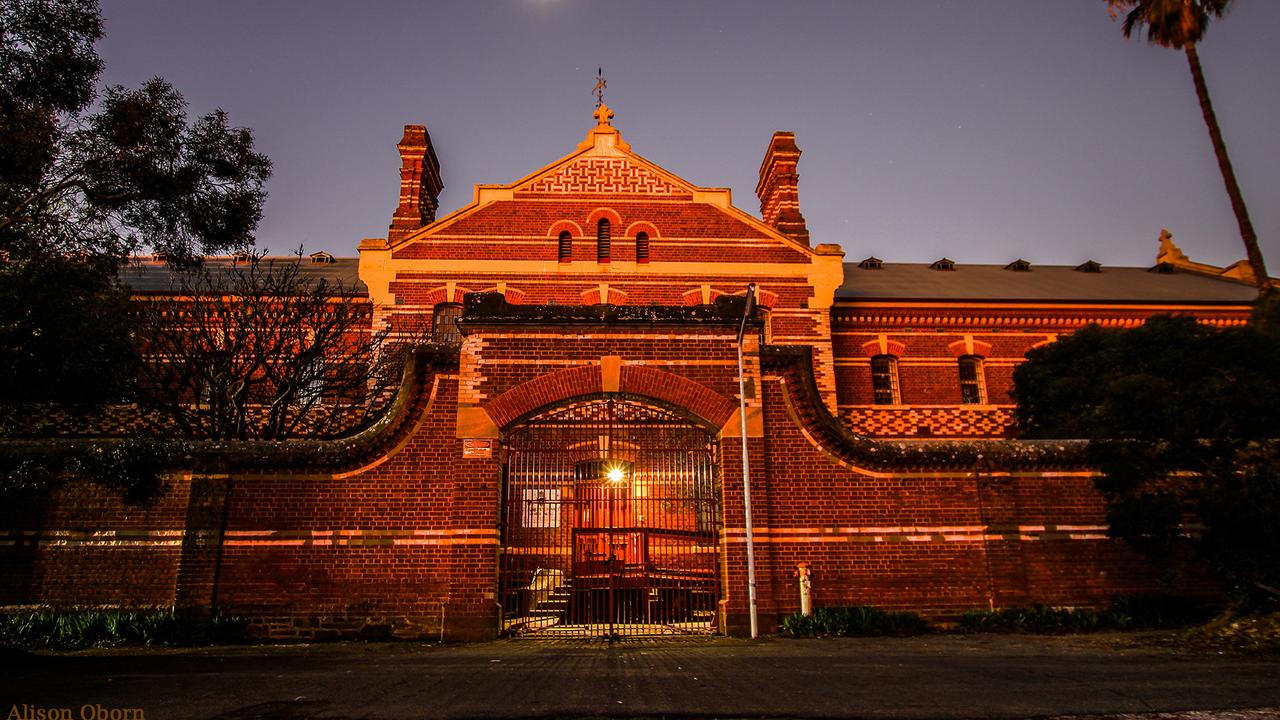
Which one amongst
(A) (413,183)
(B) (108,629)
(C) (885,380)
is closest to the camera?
(B) (108,629)

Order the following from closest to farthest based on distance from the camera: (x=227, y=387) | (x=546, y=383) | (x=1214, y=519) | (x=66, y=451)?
(x=1214, y=519)
(x=66, y=451)
(x=546, y=383)
(x=227, y=387)

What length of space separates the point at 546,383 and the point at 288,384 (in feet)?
32.1

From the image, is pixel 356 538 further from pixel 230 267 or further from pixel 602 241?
pixel 230 267

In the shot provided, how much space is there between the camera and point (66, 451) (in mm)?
10070

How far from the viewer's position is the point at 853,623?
1023cm

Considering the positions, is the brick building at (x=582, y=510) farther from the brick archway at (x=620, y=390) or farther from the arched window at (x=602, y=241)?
the arched window at (x=602, y=241)

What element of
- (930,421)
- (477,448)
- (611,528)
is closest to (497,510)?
(477,448)

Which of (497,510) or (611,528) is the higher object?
(497,510)

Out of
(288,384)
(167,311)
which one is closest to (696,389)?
(288,384)

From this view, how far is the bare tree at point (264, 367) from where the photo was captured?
56.2ft

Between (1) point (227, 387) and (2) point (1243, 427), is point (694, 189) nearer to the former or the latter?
(1) point (227, 387)

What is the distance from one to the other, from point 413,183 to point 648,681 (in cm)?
2050

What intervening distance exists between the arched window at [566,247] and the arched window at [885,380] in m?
11.1

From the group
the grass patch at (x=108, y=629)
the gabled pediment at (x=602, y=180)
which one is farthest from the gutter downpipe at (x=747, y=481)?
the gabled pediment at (x=602, y=180)
